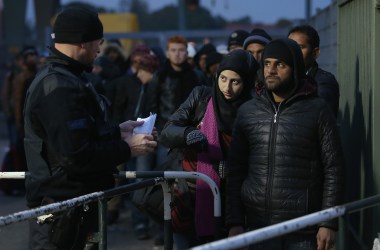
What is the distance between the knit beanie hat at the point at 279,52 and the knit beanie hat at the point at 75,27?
1005 mm

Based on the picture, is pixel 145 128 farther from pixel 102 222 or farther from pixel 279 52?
pixel 279 52

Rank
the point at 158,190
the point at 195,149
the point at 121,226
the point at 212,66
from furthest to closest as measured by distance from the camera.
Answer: the point at 121,226 → the point at 212,66 → the point at 158,190 → the point at 195,149

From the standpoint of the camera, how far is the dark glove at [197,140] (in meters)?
4.80

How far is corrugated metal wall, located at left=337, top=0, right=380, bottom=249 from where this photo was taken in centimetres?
508

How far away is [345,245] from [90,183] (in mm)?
1181

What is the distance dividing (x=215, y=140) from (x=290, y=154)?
0.85m

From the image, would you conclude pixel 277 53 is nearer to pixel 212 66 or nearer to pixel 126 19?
pixel 212 66

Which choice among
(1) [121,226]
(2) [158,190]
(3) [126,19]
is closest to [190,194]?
(2) [158,190]

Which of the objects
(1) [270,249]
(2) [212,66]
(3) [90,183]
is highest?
(2) [212,66]

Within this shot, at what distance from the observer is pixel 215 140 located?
16.5 feet

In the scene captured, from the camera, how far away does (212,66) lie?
8.06 m

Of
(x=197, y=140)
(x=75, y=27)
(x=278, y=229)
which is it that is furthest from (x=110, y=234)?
(x=278, y=229)

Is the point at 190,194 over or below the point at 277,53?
below

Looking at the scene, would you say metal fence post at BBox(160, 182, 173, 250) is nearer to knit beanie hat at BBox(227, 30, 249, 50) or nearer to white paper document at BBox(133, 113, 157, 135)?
white paper document at BBox(133, 113, 157, 135)
